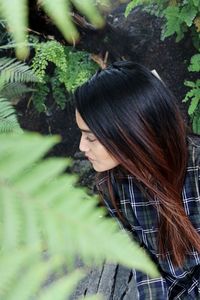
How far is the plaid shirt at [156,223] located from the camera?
1.80m

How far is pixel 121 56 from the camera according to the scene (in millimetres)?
4027

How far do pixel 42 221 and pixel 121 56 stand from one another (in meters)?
3.74

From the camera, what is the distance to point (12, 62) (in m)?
3.52

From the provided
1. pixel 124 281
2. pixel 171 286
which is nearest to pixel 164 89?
pixel 171 286

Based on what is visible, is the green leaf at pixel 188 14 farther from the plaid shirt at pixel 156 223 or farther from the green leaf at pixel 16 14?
the green leaf at pixel 16 14

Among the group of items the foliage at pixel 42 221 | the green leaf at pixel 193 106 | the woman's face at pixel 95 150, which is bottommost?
the green leaf at pixel 193 106

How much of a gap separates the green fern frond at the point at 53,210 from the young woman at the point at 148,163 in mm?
1164

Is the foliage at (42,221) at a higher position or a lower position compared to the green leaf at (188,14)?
higher

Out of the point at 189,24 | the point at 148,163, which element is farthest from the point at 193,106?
the point at 148,163

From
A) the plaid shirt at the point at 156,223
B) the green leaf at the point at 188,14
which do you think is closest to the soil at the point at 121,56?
the green leaf at the point at 188,14

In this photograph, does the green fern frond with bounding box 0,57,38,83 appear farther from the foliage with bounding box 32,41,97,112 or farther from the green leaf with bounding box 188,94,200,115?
the green leaf with bounding box 188,94,200,115

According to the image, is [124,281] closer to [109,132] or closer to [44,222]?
[109,132]

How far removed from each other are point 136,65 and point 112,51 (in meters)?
2.28

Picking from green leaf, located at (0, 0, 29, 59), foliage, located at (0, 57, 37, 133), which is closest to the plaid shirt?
foliage, located at (0, 57, 37, 133)
